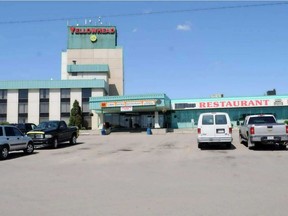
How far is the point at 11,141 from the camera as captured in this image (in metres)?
17.6

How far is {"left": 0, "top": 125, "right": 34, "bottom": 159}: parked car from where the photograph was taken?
1689cm

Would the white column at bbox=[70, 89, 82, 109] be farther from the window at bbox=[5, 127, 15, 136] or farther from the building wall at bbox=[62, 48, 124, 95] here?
the window at bbox=[5, 127, 15, 136]

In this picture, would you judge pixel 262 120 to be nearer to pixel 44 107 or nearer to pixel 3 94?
pixel 44 107

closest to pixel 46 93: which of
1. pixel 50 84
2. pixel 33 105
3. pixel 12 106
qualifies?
A: pixel 50 84

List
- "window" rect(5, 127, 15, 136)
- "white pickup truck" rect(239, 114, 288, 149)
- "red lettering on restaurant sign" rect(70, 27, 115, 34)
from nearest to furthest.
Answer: "window" rect(5, 127, 15, 136), "white pickup truck" rect(239, 114, 288, 149), "red lettering on restaurant sign" rect(70, 27, 115, 34)

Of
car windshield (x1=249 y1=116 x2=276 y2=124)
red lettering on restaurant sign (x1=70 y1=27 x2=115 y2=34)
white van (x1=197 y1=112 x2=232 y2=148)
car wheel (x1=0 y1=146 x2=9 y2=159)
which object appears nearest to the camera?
car wheel (x1=0 y1=146 x2=9 y2=159)

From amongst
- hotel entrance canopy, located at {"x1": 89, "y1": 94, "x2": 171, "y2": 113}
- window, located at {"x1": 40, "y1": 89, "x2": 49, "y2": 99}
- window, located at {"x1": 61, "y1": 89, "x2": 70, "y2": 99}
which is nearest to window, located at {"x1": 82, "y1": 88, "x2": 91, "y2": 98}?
window, located at {"x1": 61, "y1": 89, "x2": 70, "y2": 99}

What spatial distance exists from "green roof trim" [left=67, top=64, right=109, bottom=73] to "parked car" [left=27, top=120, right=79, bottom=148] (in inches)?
1874

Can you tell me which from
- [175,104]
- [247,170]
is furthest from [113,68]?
[247,170]

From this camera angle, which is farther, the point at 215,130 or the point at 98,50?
the point at 98,50

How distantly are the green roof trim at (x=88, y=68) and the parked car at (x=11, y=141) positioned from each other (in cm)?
5378

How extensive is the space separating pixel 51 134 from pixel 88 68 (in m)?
51.4

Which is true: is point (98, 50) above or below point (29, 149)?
above

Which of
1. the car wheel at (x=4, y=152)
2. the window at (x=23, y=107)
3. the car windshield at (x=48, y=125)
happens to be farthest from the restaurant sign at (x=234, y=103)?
the car wheel at (x=4, y=152)
